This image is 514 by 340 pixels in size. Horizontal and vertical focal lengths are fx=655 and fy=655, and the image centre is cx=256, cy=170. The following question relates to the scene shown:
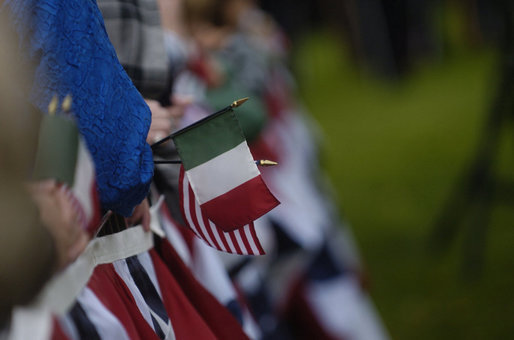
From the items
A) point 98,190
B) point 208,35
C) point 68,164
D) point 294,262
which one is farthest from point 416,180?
point 68,164

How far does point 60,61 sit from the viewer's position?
24.8 inches

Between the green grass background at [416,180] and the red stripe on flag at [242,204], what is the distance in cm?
184

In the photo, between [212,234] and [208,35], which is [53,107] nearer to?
[212,234]

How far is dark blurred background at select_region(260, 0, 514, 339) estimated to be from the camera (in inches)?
102

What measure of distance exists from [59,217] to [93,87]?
0.17 meters

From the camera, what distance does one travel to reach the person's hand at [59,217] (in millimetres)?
536

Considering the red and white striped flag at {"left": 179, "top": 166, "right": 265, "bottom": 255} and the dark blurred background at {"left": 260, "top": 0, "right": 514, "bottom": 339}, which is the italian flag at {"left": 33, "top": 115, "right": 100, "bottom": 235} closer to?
the red and white striped flag at {"left": 179, "top": 166, "right": 265, "bottom": 255}

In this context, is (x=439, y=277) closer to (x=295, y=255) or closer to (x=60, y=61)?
(x=295, y=255)

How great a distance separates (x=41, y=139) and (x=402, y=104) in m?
6.78

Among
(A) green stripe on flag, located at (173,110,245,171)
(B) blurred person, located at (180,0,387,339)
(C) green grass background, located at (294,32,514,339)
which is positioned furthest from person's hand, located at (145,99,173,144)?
(C) green grass background, located at (294,32,514,339)

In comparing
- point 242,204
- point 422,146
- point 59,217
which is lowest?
point 422,146

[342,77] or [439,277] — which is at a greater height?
[439,277]

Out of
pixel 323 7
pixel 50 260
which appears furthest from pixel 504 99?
pixel 323 7

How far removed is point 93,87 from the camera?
660 millimetres
